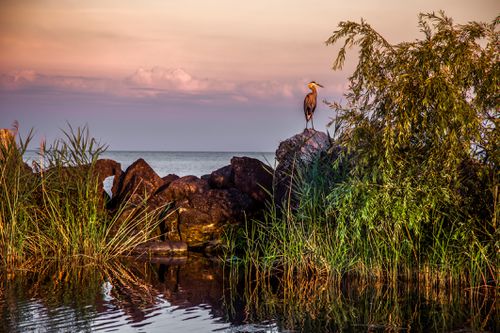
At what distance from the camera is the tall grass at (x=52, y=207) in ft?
44.5

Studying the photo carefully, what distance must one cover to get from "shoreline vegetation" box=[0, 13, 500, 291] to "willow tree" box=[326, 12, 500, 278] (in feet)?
0.06

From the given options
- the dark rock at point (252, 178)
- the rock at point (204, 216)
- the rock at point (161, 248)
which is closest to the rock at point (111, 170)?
the rock at point (204, 216)

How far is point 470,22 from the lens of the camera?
38.8 feet

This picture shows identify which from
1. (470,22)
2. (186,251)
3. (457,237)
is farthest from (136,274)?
(470,22)

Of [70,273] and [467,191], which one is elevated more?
[467,191]

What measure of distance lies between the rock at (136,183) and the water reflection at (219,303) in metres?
4.59

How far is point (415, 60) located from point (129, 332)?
20.8 feet

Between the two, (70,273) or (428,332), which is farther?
(70,273)

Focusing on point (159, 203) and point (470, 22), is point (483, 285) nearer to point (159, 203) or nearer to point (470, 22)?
point (470, 22)

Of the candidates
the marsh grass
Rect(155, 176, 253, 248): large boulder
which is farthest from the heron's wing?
the marsh grass

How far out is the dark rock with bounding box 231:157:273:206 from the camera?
727 inches

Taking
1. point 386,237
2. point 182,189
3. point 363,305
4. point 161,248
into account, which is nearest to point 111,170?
point 182,189

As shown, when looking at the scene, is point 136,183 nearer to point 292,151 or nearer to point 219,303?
point 292,151

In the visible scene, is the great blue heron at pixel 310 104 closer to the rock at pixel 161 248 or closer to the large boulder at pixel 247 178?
the large boulder at pixel 247 178
